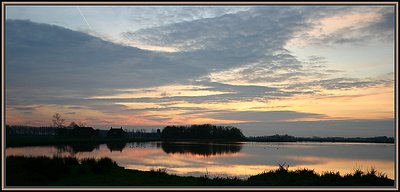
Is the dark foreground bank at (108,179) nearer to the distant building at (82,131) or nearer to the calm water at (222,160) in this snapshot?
the calm water at (222,160)

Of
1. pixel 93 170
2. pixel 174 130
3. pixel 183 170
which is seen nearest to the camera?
pixel 93 170

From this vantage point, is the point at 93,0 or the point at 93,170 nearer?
the point at 93,0

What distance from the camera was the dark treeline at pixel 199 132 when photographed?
447 feet

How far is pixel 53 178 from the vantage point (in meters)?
15.7

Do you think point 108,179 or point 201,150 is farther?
point 201,150

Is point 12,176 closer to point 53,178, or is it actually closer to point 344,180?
point 53,178

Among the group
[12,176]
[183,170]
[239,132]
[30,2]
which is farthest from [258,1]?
[239,132]

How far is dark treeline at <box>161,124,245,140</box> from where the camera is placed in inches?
5369

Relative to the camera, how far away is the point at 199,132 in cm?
13662

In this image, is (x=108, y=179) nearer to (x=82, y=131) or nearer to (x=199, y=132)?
(x=82, y=131)

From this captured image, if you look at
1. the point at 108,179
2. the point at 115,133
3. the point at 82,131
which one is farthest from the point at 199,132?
the point at 108,179

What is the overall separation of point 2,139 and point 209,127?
128309 mm

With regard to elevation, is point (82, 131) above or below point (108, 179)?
above

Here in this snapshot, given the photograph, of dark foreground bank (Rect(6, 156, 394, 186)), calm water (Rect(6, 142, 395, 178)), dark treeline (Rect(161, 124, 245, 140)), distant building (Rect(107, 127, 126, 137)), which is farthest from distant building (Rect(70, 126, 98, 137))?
dark foreground bank (Rect(6, 156, 394, 186))
